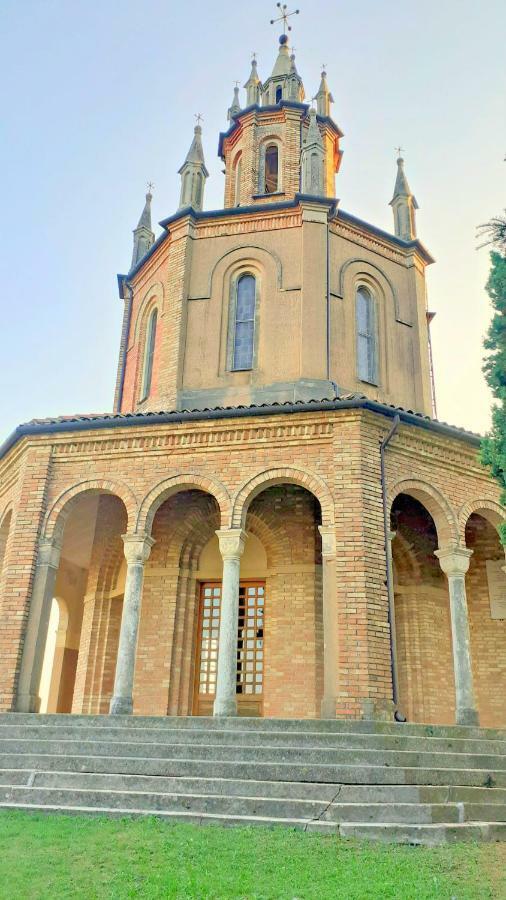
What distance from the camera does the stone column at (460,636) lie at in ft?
38.6

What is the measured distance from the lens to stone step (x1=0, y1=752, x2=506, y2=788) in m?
7.51

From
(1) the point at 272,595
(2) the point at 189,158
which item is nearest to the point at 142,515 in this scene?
(1) the point at 272,595

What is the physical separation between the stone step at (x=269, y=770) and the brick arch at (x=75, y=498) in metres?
4.90

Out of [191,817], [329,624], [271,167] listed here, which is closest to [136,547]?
[329,624]

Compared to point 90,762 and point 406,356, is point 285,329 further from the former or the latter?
point 90,762

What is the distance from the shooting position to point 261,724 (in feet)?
31.8

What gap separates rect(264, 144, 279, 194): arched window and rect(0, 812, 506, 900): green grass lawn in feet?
55.1

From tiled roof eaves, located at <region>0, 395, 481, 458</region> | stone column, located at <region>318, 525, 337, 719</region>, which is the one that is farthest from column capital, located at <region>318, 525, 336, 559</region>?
tiled roof eaves, located at <region>0, 395, 481, 458</region>

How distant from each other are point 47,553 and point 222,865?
7.96m

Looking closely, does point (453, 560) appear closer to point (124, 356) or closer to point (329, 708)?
point (329, 708)

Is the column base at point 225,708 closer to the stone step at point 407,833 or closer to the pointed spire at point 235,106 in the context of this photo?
the stone step at point 407,833

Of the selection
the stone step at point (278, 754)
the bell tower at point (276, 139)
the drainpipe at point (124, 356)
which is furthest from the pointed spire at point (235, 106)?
the stone step at point (278, 754)

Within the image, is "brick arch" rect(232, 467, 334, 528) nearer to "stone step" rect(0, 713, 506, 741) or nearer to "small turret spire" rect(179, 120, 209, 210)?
"stone step" rect(0, 713, 506, 741)

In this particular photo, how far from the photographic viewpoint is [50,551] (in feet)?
41.5
